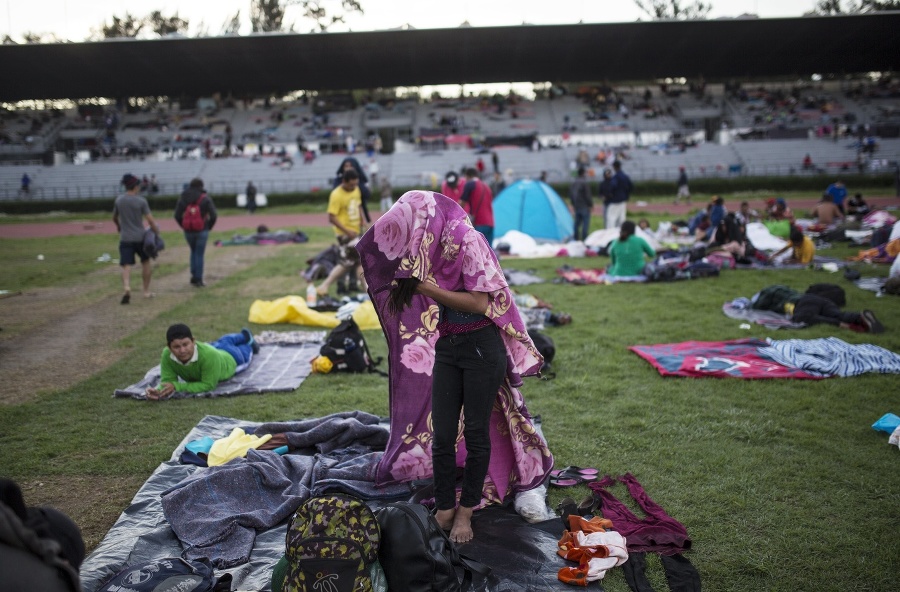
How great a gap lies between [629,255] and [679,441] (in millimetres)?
6909

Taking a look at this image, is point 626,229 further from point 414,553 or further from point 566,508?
point 414,553

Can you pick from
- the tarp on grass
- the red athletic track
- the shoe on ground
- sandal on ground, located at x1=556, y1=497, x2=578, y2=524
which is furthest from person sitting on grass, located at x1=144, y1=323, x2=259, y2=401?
the red athletic track

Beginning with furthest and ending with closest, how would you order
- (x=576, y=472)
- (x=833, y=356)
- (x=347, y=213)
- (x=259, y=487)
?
(x=347, y=213) → (x=833, y=356) → (x=576, y=472) → (x=259, y=487)

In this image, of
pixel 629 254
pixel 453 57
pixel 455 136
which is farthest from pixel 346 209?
pixel 453 57

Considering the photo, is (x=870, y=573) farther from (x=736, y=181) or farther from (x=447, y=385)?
(x=736, y=181)

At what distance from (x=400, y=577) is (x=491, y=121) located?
39820mm

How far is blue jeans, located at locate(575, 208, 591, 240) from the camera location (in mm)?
15523

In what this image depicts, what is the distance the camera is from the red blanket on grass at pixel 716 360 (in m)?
6.49

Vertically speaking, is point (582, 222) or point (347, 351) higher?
point (582, 222)

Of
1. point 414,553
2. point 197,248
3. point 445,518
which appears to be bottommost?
point 445,518

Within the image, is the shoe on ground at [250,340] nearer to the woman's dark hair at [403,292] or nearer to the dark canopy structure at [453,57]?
the woman's dark hair at [403,292]

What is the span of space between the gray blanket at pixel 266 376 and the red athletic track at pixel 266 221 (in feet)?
47.8

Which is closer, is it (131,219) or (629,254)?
(131,219)

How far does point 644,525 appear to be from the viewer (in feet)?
12.7
